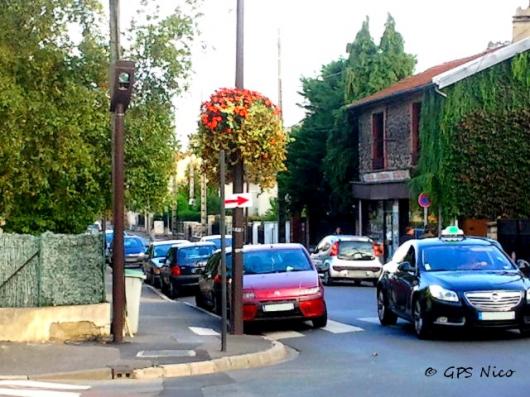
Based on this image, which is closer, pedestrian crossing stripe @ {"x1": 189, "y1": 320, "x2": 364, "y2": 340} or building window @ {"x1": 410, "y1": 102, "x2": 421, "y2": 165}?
pedestrian crossing stripe @ {"x1": 189, "y1": 320, "x2": 364, "y2": 340}

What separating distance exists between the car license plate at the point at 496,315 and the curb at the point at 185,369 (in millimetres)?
2898

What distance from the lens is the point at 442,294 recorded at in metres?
15.0

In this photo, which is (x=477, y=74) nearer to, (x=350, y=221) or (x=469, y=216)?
(x=469, y=216)

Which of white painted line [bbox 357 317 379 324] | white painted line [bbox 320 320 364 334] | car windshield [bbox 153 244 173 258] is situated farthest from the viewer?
car windshield [bbox 153 244 173 258]

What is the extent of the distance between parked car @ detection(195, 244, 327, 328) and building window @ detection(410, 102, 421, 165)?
1950 centimetres

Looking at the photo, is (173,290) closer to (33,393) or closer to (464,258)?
(464,258)

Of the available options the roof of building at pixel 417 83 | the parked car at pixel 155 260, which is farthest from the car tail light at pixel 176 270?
the roof of building at pixel 417 83

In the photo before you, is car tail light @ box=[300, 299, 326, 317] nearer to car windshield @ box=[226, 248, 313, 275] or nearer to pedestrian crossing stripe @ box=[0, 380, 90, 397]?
car windshield @ box=[226, 248, 313, 275]

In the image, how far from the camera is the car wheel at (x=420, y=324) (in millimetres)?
15258

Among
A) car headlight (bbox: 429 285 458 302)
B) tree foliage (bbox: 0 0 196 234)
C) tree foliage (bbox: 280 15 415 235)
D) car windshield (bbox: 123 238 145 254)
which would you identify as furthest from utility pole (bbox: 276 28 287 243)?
car headlight (bbox: 429 285 458 302)

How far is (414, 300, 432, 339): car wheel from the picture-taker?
15258 mm

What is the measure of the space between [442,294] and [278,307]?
3.46 metres

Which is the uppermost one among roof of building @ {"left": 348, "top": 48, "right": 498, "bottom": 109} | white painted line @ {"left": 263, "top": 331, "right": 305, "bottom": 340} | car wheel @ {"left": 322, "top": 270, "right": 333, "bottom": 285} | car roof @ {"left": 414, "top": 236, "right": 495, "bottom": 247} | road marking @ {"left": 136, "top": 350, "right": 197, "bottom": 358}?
roof of building @ {"left": 348, "top": 48, "right": 498, "bottom": 109}

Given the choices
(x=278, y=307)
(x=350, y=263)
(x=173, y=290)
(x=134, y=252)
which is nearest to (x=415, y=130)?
(x=350, y=263)
